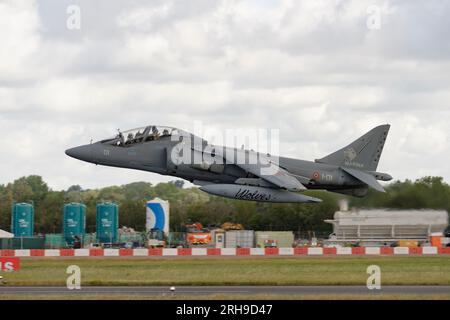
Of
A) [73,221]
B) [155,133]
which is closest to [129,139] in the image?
[155,133]

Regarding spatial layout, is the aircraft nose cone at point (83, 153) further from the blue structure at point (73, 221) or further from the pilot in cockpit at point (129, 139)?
the blue structure at point (73, 221)

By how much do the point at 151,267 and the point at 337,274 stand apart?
8401 millimetres

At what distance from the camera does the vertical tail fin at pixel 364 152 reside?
3975 cm

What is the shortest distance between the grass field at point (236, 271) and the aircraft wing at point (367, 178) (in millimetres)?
3107

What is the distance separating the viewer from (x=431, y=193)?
4009cm

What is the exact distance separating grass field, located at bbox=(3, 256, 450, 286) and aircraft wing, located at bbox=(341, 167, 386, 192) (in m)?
3.11

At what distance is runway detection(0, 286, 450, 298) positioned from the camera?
2580 centimetres

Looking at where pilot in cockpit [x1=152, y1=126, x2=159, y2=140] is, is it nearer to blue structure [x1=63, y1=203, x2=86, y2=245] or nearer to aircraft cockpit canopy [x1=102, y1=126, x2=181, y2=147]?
aircraft cockpit canopy [x1=102, y1=126, x2=181, y2=147]

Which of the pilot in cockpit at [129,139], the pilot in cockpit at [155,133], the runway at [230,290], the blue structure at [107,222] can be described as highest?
the pilot in cockpit at [155,133]

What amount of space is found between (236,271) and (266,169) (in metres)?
4.98

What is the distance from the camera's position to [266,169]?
36844 mm

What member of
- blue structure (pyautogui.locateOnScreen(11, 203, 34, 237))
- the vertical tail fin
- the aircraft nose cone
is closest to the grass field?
the vertical tail fin

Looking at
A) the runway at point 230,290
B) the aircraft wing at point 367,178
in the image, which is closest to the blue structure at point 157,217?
the aircraft wing at point 367,178
